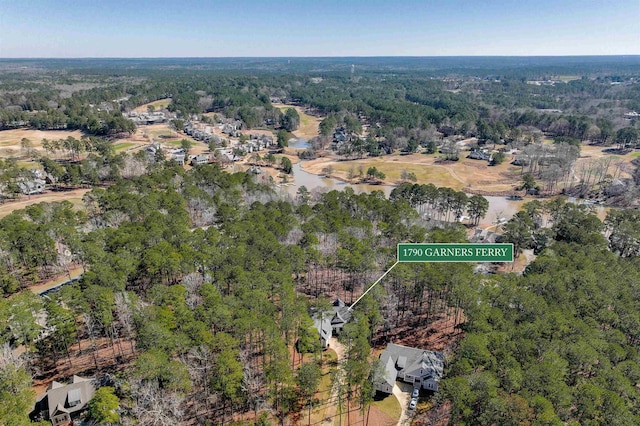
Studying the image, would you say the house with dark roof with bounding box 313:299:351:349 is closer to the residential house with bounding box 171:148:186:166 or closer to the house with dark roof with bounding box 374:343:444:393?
the house with dark roof with bounding box 374:343:444:393

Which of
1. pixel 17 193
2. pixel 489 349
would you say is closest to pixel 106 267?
pixel 489 349

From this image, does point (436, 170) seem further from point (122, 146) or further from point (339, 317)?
point (122, 146)

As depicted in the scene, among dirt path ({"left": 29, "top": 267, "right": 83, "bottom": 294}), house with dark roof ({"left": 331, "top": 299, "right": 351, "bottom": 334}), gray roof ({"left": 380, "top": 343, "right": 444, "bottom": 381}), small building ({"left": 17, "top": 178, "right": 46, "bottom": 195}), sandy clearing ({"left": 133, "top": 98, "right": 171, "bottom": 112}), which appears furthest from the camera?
sandy clearing ({"left": 133, "top": 98, "right": 171, "bottom": 112})

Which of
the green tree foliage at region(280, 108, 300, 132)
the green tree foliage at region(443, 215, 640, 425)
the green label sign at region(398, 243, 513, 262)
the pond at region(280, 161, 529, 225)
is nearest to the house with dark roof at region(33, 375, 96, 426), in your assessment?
the green tree foliage at region(443, 215, 640, 425)

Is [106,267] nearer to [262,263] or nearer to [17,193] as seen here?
[262,263]

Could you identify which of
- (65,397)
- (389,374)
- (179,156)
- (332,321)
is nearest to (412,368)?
(389,374)

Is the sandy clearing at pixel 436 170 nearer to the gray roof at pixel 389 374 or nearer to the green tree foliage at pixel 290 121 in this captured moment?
the green tree foliage at pixel 290 121
